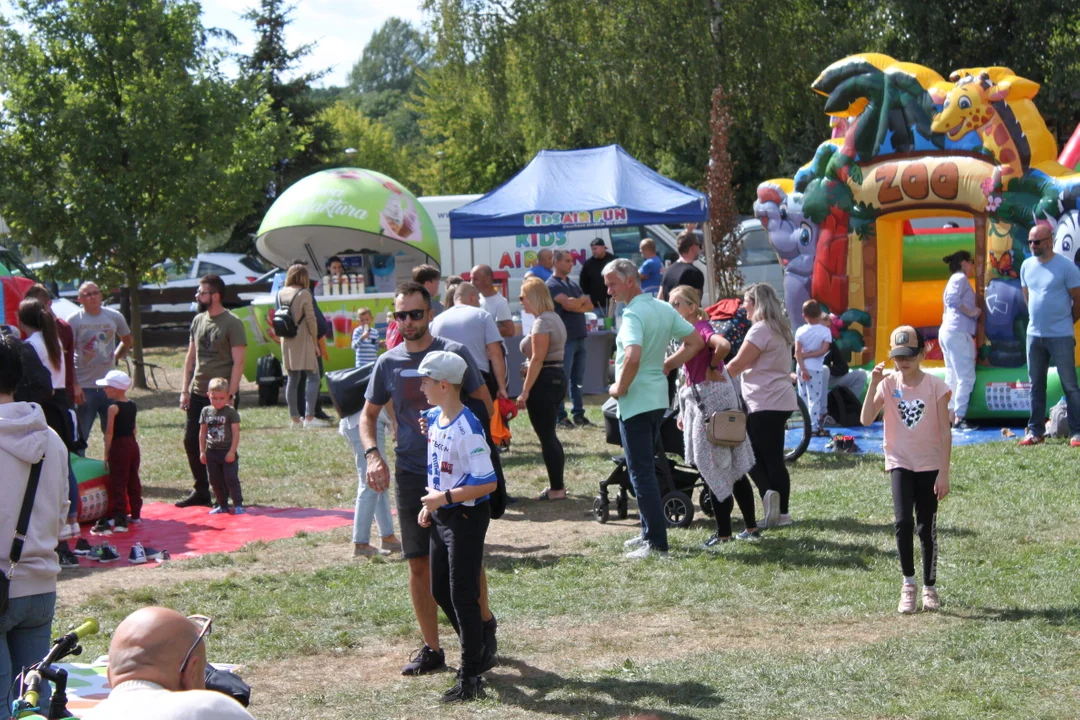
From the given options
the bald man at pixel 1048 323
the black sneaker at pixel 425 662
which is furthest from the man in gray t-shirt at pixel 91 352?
the bald man at pixel 1048 323

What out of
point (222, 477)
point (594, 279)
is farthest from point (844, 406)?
point (222, 477)

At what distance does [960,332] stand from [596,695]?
7.95m

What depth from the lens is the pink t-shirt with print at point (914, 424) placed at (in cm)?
634

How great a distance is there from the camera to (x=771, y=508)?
27.9 feet

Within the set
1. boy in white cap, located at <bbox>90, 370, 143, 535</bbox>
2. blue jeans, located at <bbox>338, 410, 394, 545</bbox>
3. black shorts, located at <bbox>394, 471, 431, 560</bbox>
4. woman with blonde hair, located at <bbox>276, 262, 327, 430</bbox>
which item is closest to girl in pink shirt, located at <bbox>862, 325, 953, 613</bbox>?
black shorts, located at <bbox>394, 471, 431, 560</bbox>

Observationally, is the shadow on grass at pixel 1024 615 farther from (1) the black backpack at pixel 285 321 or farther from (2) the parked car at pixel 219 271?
(2) the parked car at pixel 219 271

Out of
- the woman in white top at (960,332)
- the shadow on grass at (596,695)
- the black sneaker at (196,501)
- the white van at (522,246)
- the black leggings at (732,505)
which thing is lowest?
the shadow on grass at (596,695)

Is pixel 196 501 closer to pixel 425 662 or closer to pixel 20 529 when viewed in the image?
pixel 425 662

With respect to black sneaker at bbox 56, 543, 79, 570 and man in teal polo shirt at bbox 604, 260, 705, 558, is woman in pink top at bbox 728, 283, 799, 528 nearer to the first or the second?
man in teal polo shirt at bbox 604, 260, 705, 558

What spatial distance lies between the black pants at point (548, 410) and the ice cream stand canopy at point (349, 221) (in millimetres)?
8620

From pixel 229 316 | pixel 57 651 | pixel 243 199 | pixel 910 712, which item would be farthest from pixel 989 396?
pixel 243 199

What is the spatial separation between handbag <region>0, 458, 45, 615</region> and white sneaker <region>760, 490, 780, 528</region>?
17.4 ft

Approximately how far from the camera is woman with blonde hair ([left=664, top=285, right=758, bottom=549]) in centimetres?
805

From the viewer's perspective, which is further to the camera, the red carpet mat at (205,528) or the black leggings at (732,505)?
the red carpet mat at (205,528)
